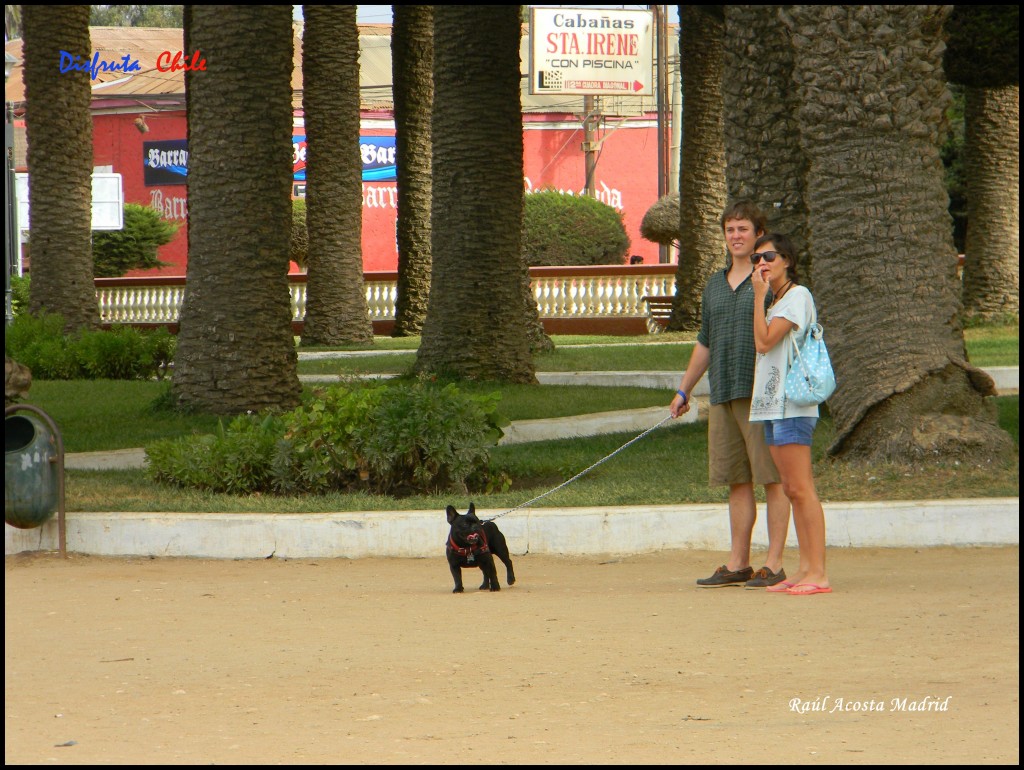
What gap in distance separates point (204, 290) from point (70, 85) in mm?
8942

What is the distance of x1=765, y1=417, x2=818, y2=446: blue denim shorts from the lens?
6.26 m

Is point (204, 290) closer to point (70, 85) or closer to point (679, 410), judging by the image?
point (679, 410)

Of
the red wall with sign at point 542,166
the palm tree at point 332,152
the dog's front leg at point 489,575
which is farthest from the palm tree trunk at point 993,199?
the red wall with sign at point 542,166

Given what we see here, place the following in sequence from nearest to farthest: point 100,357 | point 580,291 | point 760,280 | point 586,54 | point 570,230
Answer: point 760,280 → point 100,357 → point 580,291 → point 570,230 → point 586,54

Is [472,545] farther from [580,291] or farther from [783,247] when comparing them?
[580,291]

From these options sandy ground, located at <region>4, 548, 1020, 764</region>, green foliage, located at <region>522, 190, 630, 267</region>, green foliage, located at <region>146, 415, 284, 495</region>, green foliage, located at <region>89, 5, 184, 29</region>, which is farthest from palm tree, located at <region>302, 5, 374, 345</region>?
green foliage, located at <region>89, 5, 184, 29</region>

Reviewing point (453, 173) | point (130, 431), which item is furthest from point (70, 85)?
point (130, 431)

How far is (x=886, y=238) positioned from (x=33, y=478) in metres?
5.52

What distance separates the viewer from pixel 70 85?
1931cm

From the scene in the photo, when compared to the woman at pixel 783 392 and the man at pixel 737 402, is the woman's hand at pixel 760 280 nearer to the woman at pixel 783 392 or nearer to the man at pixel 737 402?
the woman at pixel 783 392

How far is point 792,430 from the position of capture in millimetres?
6270

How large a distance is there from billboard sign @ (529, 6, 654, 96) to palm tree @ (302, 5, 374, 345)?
26821mm

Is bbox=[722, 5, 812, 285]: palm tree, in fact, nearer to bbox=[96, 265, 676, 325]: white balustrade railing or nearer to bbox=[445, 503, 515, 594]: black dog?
bbox=[445, 503, 515, 594]: black dog

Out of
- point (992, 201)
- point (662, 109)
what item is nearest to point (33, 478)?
point (992, 201)
